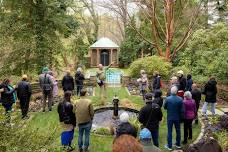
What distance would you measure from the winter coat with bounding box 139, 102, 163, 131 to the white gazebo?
2934cm

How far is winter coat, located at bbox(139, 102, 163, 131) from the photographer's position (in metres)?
9.72

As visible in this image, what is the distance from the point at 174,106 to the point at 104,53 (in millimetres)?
29980

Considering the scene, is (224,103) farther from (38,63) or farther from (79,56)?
(79,56)

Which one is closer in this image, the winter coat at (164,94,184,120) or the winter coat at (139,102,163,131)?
the winter coat at (139,102,163,131)

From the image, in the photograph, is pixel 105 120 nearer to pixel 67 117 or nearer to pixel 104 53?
pixel 67 117

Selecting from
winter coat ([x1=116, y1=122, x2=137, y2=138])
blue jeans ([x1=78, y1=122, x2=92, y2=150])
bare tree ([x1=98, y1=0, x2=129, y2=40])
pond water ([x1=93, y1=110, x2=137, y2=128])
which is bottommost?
pond water ([x1=93, y1=110, x2=137, y2=128])

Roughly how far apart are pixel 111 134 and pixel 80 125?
2.25 metres

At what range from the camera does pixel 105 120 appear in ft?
46.4

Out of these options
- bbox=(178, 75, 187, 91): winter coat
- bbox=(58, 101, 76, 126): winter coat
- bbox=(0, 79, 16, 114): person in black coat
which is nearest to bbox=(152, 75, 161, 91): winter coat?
bbox=(178, 75, 187, 91): winter coat

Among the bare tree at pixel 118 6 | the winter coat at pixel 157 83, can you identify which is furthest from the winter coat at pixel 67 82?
the bare tree at pixel 118 6

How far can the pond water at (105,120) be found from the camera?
44.0 ft

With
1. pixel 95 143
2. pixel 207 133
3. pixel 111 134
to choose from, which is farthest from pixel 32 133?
pixel 207 133

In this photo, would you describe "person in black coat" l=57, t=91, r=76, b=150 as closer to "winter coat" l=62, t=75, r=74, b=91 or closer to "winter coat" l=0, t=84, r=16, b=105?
"winter coat" l=0, t=84, r=16, b=105

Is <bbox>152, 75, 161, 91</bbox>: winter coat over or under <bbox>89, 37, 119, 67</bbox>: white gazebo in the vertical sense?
under
